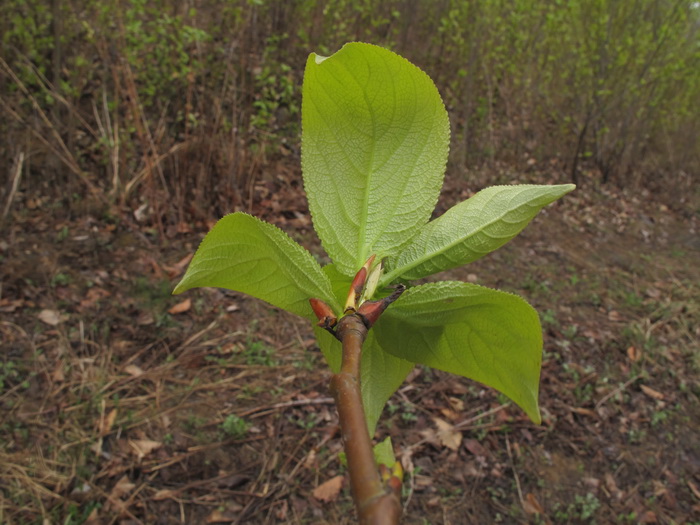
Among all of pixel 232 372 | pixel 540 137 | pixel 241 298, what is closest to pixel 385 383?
pixel 232 372

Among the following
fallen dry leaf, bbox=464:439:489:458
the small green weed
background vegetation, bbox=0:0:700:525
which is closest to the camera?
background vegetation, bbox=0:0:700:525

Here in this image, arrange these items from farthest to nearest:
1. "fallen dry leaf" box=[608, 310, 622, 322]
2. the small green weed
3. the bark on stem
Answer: "fallen dry leaf" box=[608, 310, 622, 322], the small green weed, the bark on stem

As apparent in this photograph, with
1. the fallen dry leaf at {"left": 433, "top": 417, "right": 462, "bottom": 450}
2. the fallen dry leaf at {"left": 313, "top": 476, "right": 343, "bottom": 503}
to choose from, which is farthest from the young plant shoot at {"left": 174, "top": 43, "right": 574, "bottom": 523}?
the fallen dry leaf at {"left": 433, "top": 417, "right": 462, "bottom": 450}

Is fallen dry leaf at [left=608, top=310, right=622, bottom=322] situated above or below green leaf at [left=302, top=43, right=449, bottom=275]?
below

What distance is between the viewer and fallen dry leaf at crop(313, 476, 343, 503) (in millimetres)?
1734

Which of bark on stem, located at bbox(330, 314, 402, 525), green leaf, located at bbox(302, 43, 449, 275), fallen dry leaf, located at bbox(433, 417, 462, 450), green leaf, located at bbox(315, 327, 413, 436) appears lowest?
fallen dry leaf, located at bbox(433, 417, 462, 450)

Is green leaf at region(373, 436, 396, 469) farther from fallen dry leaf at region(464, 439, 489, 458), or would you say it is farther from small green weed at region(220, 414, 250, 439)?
fallen dry leaf at region(464, 439, 489, 458)

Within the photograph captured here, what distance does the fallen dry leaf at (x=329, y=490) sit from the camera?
5.69 feet

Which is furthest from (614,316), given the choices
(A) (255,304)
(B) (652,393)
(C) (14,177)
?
(C) (14,177)

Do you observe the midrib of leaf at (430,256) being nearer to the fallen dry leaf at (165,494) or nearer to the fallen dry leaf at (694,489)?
the fallen dry leaf at (165,494)

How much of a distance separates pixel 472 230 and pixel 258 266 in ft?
0.41

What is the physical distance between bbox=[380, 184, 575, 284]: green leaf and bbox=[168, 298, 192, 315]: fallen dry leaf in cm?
223

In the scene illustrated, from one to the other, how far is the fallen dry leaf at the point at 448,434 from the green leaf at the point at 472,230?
73.8 inches

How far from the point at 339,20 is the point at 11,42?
2.52m
